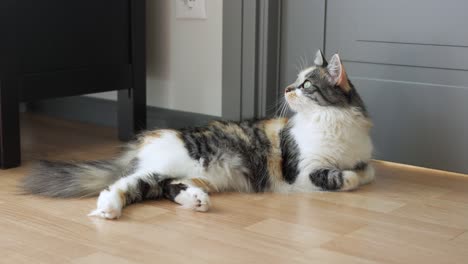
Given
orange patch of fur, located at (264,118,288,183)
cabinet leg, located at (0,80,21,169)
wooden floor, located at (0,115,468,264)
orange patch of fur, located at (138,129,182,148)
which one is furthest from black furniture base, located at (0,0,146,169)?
orange patch of fur, located at (264,118,288,183)

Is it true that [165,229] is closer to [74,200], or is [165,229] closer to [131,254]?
[131,254]

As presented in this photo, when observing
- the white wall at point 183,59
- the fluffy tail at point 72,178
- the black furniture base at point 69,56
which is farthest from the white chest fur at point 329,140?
the black furniture base at point 69,56

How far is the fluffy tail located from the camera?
5.91 ft

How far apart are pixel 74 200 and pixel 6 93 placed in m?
0.51

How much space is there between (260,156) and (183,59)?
792 millimetres

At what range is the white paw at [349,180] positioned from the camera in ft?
6.19

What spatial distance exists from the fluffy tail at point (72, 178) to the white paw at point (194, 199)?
18cm

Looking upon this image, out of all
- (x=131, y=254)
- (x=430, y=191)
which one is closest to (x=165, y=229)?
(x=131, y=254)

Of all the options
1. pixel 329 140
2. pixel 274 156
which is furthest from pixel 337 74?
pixel 274 156

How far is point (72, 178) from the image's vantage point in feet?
5.95

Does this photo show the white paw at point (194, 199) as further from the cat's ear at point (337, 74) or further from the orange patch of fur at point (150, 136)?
the cat's ear at point (337, 74)

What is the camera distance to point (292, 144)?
194 centimetres

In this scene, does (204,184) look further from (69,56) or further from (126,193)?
(69,56)

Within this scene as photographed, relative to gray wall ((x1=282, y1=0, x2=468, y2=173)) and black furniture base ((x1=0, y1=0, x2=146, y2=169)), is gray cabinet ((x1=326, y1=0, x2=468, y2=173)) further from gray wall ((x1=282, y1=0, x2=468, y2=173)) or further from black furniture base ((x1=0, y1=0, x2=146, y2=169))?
black furniture base ((x1=0, y1=0, x2=146, y2=169))
